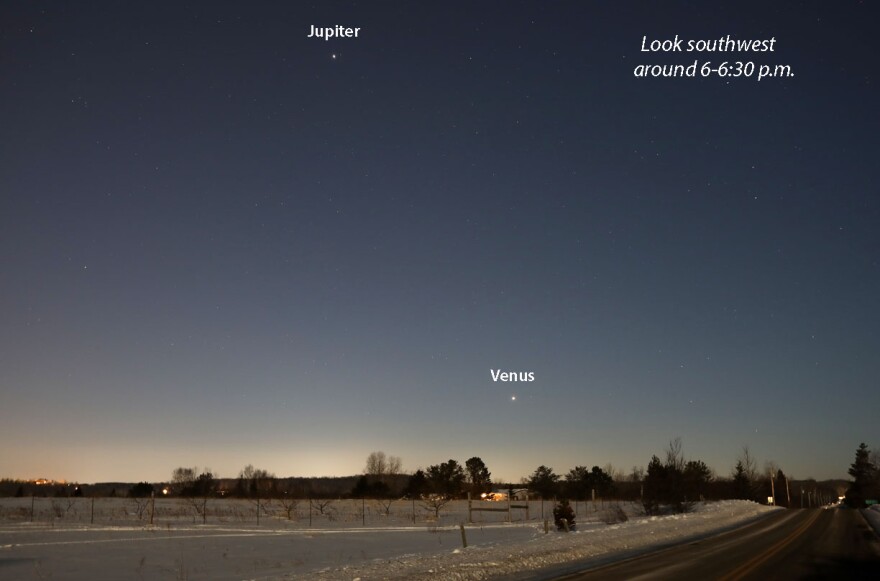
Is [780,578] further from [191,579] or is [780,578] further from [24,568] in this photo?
[24,568]

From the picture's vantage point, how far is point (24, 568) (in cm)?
2194

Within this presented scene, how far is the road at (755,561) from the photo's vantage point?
17516 mm

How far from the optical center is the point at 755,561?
2088cm

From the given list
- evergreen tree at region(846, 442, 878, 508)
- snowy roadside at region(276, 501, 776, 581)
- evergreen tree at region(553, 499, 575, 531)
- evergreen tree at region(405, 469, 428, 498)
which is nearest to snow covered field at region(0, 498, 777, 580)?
snowy roadside at region(276, 501, 776, 581)

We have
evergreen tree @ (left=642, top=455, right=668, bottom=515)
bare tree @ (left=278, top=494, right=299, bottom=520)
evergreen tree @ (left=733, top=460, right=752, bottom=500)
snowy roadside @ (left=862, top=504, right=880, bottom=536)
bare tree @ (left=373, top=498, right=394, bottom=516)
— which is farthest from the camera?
evergreen tree @ (left=733, top=460, right=752, bottom=500)

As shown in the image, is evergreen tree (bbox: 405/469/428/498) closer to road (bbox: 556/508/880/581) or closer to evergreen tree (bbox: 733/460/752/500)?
evergreen tree (bbox: 733/460/752/500)

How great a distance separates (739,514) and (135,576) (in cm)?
5139

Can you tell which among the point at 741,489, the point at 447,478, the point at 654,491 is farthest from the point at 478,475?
the point at 654,491

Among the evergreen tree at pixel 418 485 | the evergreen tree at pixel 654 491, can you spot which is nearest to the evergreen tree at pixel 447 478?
the evergreen tree at pixel 418 485

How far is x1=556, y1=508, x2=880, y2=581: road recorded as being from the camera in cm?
1752

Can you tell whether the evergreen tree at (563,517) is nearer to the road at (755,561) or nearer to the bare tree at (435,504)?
the road at (755,561)

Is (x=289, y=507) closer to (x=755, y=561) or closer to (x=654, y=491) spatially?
(x=654, y=491)

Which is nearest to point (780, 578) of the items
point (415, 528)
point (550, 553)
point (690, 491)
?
point (550, 553)

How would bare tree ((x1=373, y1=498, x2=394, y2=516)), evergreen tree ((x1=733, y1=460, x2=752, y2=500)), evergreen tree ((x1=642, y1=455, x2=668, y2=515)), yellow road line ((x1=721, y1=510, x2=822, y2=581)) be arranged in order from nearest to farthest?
1. yellow road line ((x1=721, y1=510, x2=822, y2=581))
2. evergreen tree ((x1=642, y1=455, x2=668, y2=515))
3. bare tree ((x1=373, y1=498, x2=394, y2=516))
4. evergreen tree ((x1=733, y1=460, x2=752, y2=500))
